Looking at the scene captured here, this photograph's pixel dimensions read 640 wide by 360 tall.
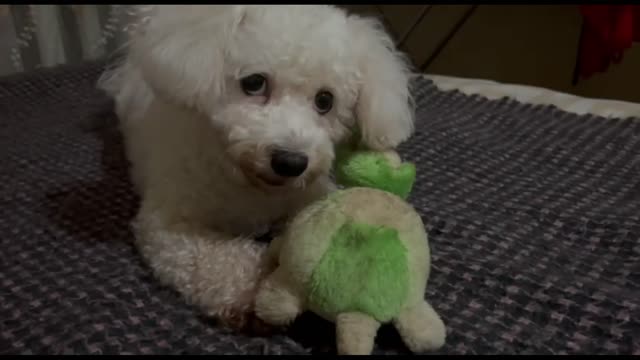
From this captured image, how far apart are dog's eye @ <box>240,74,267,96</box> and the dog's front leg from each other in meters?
0.21

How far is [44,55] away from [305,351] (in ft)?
6.08

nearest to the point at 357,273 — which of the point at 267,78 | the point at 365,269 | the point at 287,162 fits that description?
the point at 365,269

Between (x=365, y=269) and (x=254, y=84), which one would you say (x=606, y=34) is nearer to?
(x=254, y=84)

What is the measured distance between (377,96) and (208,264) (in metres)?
0.33

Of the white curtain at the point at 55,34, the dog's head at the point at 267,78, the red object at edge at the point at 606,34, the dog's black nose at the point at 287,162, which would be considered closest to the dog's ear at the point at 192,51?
the dog's head at the point at 267,78

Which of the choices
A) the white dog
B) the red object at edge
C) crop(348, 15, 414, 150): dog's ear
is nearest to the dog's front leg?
the white dog

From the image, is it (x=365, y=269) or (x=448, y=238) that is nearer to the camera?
(x=365, y=269)

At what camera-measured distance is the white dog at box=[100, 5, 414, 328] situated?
96 centimetres

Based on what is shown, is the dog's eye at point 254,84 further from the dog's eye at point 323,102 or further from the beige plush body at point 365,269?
the beige plush body at point 365,269

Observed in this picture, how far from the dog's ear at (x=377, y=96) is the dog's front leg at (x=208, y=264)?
0.23 m

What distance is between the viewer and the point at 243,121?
0.97m

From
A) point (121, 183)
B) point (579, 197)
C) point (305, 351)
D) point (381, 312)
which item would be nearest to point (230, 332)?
point (305, 351)

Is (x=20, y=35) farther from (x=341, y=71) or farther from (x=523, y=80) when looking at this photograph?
(x=523, y=80)
